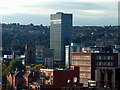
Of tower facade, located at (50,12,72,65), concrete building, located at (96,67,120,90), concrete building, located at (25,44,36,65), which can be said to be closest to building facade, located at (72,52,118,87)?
concrete building, located at (96,67,120,90)

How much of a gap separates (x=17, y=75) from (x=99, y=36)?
10341cm

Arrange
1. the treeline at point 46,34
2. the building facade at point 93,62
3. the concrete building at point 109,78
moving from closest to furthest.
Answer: the concrete building at point 109,78, the building facade at point 93,62, the treeline at point 46,34

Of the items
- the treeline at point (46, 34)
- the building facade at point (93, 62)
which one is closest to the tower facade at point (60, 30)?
the treeline at point (46, 34)

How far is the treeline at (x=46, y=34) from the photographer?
142788 mm

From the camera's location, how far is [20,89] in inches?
1715

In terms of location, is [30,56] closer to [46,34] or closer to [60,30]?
[60,30]

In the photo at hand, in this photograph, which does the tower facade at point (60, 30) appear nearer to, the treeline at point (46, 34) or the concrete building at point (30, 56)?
the treeline at point (46, 34)

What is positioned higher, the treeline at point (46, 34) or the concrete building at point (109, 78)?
the treeline at point (46, 34)

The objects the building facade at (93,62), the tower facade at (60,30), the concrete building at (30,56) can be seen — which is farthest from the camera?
the tower facade at (60,30)

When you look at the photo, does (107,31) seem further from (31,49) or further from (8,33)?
(31,49)

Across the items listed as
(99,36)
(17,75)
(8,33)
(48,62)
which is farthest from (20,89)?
(99,36)

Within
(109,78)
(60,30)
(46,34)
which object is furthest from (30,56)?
(109,78)

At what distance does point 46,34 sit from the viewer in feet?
550

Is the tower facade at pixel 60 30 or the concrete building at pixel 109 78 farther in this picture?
the tower facade at pixel 60 30
